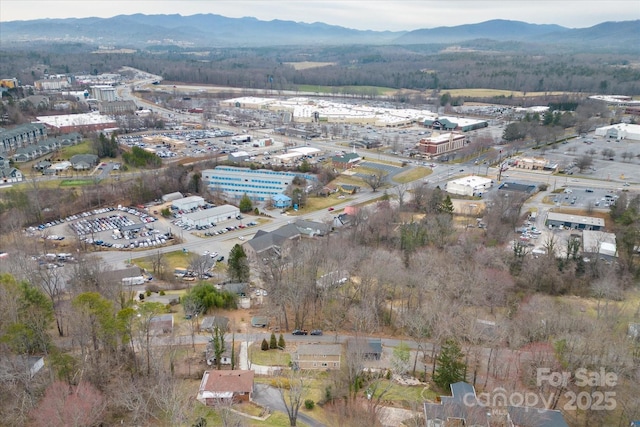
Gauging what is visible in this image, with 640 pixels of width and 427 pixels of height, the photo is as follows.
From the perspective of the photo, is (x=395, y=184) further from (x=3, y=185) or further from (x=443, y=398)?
(x=3, y=185)

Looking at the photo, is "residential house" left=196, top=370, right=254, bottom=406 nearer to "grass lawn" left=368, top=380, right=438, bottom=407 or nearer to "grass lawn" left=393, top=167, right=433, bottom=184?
"grass lawn" left=368, top=380, right=438, bottom=407

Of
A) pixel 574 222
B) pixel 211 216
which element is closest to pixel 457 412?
pixel 574 222

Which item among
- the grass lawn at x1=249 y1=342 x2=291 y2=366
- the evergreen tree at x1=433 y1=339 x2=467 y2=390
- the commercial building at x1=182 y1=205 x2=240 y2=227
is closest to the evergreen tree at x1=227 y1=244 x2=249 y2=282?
the grass lawn at x1=249 y1=342 x2=291 y2=366

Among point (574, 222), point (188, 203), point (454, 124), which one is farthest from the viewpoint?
point (454, 124)

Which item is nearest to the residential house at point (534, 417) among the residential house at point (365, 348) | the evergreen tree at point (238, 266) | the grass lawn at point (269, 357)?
the residential house at point (365, 348)

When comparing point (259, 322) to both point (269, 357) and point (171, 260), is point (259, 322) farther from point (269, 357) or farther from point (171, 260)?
point (171, 260)
